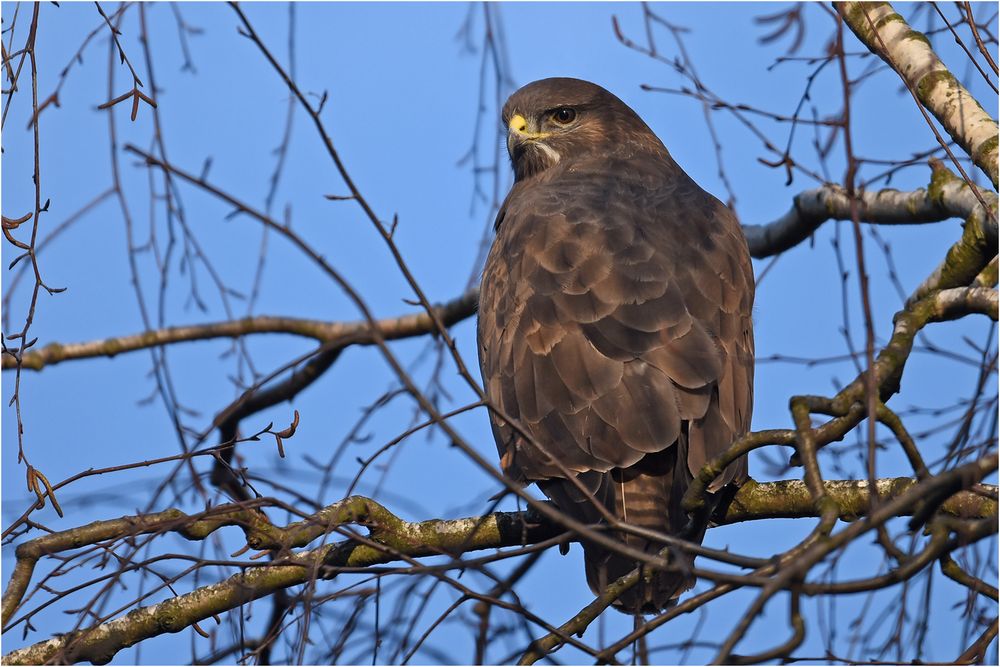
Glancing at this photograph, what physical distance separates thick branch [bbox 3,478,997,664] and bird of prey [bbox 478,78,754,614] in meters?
0.21

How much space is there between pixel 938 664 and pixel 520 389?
1.95 metres

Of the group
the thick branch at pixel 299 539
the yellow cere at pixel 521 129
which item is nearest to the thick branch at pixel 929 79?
the thick branch at pixel 299 539

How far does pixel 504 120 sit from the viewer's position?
705 centimetres

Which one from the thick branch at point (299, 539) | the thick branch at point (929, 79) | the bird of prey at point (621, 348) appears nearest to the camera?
the thick branch at point (299, 539)

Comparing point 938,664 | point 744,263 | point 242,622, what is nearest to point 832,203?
point 744,263

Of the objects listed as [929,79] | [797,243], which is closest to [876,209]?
[797,243]

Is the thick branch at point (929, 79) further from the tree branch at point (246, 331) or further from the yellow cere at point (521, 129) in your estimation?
the tree branch at point (246, 331)

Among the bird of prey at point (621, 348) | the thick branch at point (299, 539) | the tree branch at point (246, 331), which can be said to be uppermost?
the tree branch at point (246, 331)

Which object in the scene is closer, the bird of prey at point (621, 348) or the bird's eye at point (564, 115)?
the bird of prey at point (621, 348)

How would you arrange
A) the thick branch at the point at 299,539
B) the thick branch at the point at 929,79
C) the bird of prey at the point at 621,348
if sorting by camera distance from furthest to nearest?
the thick branch at the point at 929,79, the bird of prey at the point at 621,348, the thick branch at the point at 299,539

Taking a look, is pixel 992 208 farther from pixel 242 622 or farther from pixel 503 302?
pixel 242 622

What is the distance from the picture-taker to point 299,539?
3.74m

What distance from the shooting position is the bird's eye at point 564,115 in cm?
678

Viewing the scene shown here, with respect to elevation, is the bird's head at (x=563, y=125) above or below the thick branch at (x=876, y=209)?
above
